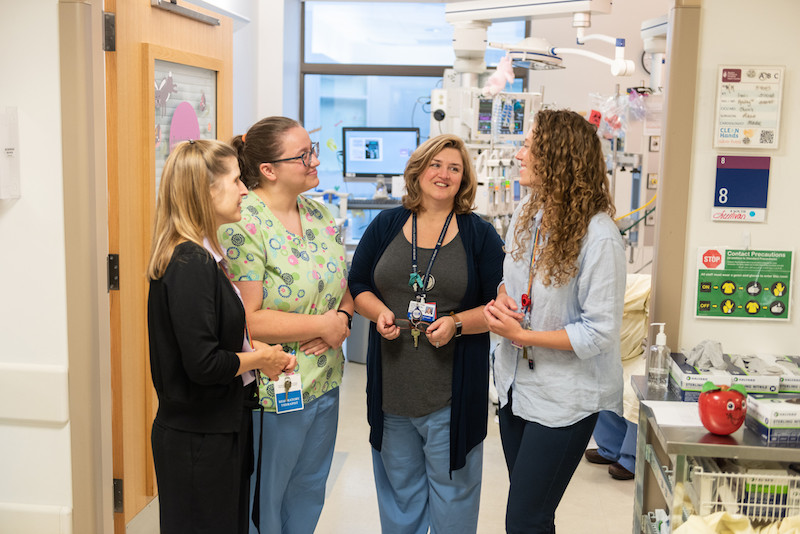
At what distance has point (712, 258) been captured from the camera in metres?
2.21

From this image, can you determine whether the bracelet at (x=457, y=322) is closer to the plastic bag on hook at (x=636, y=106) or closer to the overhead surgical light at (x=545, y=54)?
the plastic bag on hook at (x=636, y=106)

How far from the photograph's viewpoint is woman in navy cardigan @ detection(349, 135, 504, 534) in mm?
2334

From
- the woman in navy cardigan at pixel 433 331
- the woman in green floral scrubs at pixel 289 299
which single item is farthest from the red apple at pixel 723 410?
the woman in green floral scrubs at pixel 289 299

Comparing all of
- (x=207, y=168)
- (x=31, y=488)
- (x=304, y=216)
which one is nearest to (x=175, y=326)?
(x=207, y=168)

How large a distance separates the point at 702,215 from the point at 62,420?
2026mm

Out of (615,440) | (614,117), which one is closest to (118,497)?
(615,440)

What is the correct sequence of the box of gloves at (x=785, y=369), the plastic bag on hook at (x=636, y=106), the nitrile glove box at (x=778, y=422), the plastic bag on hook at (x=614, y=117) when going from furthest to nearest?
the plastic bag on hook at (x=614, y=117) → the plastic bag on hook at (x=636, y=106) → the box of gloves at (x=785, y=369) → the nitrile glove box at (x=778, y=422)

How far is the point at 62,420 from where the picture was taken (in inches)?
96.4

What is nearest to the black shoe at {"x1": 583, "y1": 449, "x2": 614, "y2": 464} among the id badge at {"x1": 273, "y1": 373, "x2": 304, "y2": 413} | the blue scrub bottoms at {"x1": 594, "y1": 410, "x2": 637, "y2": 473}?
the blue scrub bottoms at {"x1": 594, "y1": 410, "x2": 637, "y2": 473}

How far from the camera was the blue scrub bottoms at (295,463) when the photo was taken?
226 centimetres

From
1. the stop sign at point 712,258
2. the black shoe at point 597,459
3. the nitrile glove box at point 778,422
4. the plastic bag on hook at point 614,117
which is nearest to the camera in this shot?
the nitrile glove box at point 778,422

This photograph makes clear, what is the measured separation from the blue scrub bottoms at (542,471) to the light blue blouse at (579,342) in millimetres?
35

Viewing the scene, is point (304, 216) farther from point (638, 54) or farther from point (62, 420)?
point (638, 54)

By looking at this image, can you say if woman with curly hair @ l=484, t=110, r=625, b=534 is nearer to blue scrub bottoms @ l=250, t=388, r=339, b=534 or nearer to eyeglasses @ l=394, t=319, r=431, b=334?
eyeglasses @ l=394, t=319, r=431, b=334
